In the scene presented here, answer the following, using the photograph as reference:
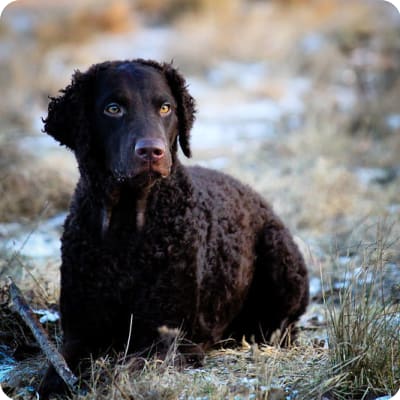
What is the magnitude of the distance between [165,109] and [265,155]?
6540mm

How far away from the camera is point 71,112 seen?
397cm

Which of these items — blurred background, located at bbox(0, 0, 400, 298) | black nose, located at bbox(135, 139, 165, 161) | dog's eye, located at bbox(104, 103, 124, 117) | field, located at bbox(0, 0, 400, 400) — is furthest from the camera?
blurred background, located at bbox(0, 0, 400, 298)

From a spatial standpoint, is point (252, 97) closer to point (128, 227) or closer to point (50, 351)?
point (128, 227)

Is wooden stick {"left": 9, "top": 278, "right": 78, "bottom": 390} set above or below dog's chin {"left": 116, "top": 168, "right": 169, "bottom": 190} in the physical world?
below

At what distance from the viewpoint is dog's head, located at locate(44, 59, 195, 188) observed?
11.9 ft

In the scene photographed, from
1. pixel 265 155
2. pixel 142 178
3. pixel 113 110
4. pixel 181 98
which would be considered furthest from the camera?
pixel 265 155

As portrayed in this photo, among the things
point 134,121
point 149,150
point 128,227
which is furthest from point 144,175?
point 128,227

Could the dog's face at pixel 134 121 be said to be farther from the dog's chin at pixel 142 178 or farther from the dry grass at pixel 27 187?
the dry grass at pixel 27 187

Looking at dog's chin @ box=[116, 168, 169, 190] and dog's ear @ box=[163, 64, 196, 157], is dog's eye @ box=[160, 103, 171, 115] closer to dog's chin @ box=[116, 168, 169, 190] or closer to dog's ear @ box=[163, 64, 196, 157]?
dog's ear @ box=[163, 64, 196, 157]

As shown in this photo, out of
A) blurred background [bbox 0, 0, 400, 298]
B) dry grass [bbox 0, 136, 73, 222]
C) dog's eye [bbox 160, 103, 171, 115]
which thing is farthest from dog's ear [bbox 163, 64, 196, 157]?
dry grass [bbox 0, 136, 73, 222]

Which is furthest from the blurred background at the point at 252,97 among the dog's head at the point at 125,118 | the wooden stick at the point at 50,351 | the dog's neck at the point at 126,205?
the dog's head at the point at 125,118

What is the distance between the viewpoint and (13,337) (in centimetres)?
454

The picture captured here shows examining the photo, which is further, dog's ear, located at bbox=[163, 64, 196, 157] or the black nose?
dog's ear, located at bbox=[163, 64, 196, 157]

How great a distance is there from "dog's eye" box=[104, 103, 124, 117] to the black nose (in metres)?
0.29
